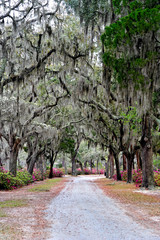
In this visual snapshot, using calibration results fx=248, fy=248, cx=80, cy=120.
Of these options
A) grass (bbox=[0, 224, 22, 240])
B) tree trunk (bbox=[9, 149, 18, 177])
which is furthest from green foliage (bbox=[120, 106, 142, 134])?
grass (bbox=[0, 224, 22, 240])

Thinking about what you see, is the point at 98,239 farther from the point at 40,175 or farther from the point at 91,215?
the point at 40,175

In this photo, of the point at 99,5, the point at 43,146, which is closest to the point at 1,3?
the point at 99,5

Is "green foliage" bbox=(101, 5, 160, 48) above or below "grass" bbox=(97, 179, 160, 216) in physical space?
above

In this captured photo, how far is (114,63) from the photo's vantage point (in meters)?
8.86

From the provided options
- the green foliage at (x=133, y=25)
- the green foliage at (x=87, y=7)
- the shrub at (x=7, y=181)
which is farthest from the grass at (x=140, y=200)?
the green foliage at (x=87, y=7)

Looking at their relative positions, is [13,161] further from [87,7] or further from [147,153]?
[87,7]

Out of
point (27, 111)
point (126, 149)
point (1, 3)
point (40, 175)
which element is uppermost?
point (1, 3)

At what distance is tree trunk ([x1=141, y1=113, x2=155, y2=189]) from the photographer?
43.1 feet

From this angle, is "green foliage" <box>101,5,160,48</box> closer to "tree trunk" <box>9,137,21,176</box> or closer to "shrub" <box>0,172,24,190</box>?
"tree trunk" <box>9,137,21,176</box>

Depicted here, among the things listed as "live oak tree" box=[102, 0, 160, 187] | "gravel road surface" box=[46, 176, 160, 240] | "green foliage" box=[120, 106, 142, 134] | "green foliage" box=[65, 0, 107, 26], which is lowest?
"gravel road surface" box=[46, 176, 160, 240]

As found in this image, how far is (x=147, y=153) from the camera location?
1330 cm

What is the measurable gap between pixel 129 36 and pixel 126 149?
11612mm

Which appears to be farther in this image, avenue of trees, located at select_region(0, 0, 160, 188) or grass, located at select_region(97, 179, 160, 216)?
avenue of trees, located at select_region(0, 0, 160, 188)

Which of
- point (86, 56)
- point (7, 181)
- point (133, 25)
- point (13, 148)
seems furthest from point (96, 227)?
point (13, 148)
